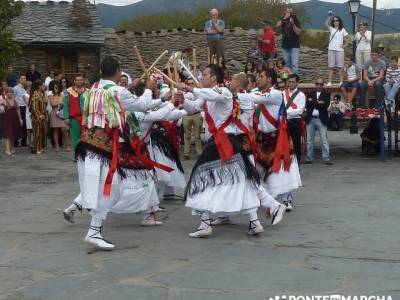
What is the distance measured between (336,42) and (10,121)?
25.1ft

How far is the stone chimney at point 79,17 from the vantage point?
29.9 meters

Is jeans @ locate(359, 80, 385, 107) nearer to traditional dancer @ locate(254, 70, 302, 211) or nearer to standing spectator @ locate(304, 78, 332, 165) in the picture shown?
standing spectator @ locate(304, 78, 332, 165)

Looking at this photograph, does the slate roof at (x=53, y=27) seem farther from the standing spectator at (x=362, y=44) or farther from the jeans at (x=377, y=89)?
the jeans at (x=377, y=89)

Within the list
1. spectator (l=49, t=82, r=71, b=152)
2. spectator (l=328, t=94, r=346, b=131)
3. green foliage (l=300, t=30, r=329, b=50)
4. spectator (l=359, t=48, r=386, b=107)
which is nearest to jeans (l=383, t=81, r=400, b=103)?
spectator (l=359, t=48, r=386, b=107)

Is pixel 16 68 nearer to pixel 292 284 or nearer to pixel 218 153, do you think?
pixel 218 153

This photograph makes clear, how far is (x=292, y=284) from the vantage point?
5.95 m

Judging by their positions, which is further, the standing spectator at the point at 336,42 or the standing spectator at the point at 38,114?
the standing spectator at the point at 336,42

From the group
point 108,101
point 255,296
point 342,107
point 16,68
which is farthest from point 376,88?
point 16,68

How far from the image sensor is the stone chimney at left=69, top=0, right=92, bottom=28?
98.0ft

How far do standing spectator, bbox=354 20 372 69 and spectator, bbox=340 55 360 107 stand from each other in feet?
4.43

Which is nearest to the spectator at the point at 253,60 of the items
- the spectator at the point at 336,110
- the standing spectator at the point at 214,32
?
the standing spectator at the point at 214,32

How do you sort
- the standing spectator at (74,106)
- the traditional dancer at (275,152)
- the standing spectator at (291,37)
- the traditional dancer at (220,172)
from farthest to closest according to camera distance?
the standing spectator at (291,37) < the standing spectator at (74,106) < the traditional dancer at (275,152) < the traditional dancer at (220,172)

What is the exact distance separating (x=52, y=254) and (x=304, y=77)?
853 inches

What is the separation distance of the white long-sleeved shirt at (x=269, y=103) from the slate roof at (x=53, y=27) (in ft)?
65.3
